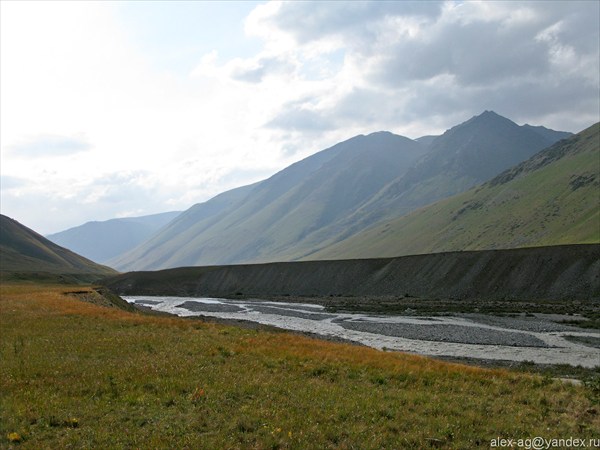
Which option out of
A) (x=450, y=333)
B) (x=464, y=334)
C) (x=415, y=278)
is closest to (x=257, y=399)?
(x=464, y=334)

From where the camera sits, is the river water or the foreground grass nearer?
the foreground grass

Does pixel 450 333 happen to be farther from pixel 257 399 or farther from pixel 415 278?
pixel 415 278

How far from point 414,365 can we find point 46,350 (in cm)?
1881

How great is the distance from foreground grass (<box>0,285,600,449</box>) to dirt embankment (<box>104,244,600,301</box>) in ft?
212

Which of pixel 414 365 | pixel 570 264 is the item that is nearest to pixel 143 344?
pixel 414 365

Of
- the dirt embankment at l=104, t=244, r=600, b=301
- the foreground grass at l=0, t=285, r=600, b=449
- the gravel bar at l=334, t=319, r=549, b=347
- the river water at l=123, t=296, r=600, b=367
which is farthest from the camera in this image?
the dirt embankment at l=104, t=244, r=600, b=301

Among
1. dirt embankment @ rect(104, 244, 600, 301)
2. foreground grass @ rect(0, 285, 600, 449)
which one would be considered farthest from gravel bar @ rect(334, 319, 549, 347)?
dirt embankment @ rect(104, 244, 600, 301)

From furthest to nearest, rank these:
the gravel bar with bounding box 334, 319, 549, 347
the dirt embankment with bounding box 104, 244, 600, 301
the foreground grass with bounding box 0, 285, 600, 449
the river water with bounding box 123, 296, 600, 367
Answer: the dirt embankment with bounding box 104, 244, 600, 301 → the gravel bar with bounding box 334, 319, 549, 347 → the river water with bounding box 123, 296, 600, 367 → the foreground grass with bounding box 0, 285, 600, 449

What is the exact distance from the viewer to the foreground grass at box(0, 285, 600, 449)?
44.4ft

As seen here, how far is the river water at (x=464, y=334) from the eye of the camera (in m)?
39.2

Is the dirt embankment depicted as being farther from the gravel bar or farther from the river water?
the gravel bar

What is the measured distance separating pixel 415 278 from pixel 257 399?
297 ft

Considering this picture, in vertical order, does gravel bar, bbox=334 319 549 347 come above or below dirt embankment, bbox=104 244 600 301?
below

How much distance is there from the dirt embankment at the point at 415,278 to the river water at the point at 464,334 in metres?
23.3
